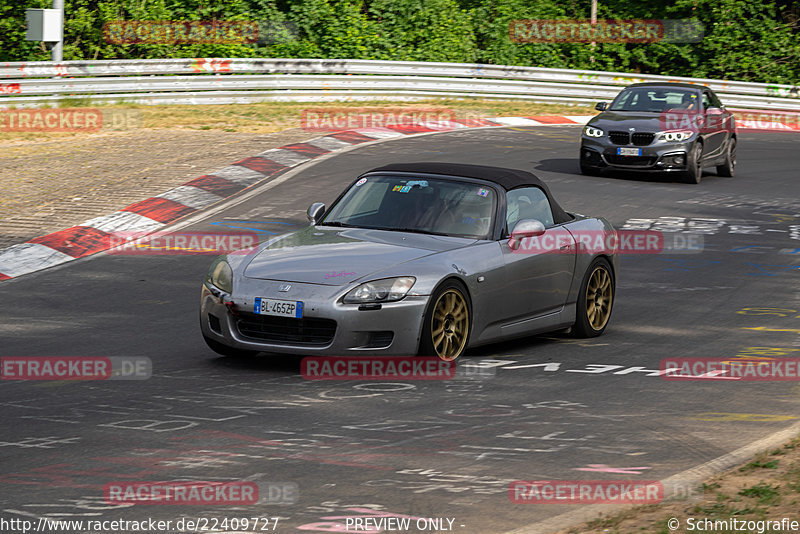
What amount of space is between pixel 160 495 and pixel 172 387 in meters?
2.43

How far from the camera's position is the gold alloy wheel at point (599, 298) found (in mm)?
10094

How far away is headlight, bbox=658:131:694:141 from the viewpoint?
20438 mm

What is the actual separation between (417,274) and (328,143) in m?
14.8

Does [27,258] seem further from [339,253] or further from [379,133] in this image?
[379,133]

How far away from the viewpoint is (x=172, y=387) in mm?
7719

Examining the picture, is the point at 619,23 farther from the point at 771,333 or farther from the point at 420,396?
the point at 420,396

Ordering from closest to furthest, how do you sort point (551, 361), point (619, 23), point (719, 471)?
point (719, 471) < point (551, 361) < point (619, 23)

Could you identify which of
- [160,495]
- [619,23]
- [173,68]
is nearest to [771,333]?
[160,495]

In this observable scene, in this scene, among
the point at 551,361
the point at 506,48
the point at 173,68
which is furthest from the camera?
the point at 506,48

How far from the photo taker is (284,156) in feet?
68.5

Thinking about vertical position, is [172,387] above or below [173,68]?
below

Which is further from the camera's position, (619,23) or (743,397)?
(619,23)
